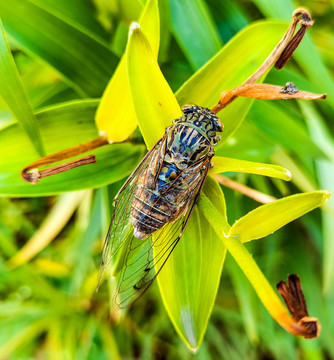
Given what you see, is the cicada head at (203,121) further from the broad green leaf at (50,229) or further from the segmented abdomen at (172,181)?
the broad green leaf at (50,229)

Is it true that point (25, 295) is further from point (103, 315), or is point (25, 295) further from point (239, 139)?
point (239, 139)

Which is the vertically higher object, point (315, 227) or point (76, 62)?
point (76, 62)

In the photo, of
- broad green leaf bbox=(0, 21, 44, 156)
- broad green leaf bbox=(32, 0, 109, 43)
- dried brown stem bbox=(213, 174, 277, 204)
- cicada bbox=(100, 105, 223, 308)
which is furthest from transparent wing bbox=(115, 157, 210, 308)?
broad green leaf bbox=(32, 0, 109, 43)

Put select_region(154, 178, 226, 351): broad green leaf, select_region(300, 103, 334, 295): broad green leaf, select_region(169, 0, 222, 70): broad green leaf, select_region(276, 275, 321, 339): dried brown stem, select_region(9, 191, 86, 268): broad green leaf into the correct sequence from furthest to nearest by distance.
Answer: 1. select_region(9, 191, 86, 268): broad green leaf
2. select_region(300, 103, 334, 295): broad green leaf
3. select_region(169, 0, 222, 70): broad green leaf
4. select_region(154, 178, 226, 351): broad green leaf
5. select_region(276, 275, 321, 339): dried brown stem

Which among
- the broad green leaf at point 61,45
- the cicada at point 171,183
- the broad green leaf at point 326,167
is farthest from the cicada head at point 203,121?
A: the broad green leaf at point 326,167

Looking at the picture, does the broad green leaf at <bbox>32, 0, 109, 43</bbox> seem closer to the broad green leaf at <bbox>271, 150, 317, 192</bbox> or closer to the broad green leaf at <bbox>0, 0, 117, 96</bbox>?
the broad green leaf at <bbox>0, 0, 117, 96</bbox>

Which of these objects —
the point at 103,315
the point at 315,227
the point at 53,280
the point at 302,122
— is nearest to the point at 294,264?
the point at 315,227
